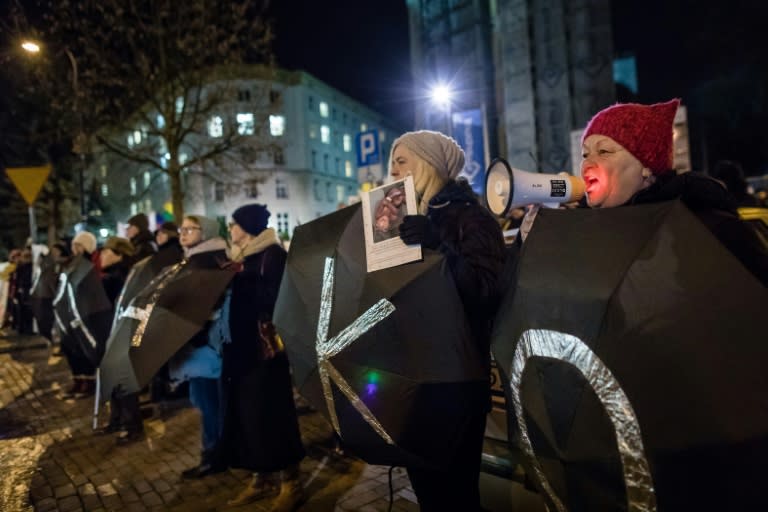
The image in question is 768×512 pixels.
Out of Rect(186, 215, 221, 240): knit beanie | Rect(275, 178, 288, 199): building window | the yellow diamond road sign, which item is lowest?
Rect(186, 215, 221, 240): knit beanie

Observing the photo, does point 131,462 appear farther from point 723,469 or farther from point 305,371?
point 723,469

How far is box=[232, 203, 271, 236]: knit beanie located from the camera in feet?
14.2

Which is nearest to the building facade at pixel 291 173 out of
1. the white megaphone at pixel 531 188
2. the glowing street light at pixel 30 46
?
the glowing street light at pixel 30 46

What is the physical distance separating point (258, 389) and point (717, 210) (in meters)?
3.19

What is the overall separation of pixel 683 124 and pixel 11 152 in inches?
1551

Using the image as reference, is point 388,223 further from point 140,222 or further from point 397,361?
point 140,222

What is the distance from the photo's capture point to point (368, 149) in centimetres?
1065

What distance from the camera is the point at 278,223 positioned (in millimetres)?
54438

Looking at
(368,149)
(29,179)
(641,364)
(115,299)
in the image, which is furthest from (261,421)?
(29,179)

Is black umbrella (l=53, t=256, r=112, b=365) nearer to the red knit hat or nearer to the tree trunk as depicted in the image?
the red knit hat

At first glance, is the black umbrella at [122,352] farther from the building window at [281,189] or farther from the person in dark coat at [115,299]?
the building window at [281,189]

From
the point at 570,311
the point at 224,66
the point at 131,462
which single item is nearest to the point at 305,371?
the point at 570,311

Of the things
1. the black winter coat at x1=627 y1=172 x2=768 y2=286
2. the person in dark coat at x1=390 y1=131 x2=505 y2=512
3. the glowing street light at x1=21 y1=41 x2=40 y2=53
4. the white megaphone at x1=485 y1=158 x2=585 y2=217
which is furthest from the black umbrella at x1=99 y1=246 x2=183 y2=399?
the glowing street light at x1=21 y1=41 x2=40 y2=53

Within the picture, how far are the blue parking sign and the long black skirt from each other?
22.9 feet
